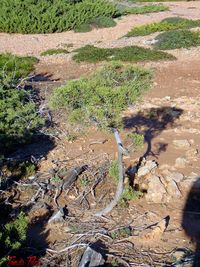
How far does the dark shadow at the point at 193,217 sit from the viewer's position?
254 inches

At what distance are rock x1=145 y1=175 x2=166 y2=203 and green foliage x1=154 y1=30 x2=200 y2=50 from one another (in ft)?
30.8

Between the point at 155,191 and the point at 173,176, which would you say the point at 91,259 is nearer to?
the point at 155,191

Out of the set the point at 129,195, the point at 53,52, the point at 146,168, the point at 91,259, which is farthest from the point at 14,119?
the point at 53,52

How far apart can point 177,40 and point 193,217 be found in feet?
34.6

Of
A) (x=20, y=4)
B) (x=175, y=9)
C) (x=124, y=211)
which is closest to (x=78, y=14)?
(x=20, y=4)

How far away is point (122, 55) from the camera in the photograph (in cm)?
1520

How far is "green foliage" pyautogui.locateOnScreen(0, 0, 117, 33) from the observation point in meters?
21.0

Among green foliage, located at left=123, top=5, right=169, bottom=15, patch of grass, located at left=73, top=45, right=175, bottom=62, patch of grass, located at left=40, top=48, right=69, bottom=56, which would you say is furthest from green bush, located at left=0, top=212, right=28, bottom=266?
Result: green foliage, located at left=123, top=5, right=169, bottom=15

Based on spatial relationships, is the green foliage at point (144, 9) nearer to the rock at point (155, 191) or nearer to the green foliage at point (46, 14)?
the green foliage at point (46, 14)

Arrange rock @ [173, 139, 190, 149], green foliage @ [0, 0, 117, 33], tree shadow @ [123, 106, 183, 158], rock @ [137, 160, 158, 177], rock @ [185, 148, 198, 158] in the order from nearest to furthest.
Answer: rock @ [137, 160, 158, 177] → rock @ [185, 148, 198, 158] → rock @ [173, 139, 190, 149] → tree shadow @ [123, 106, 183, 158] → green foliage @ [0, 0, 117, 33]

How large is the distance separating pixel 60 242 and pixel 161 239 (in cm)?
124

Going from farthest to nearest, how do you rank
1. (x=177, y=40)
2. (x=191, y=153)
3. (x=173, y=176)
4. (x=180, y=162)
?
(x=177, y=40)
(x=191, y=153)
(x=180, y=162)
(x=173, y=176)

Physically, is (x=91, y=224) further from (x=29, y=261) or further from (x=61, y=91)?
(x=61, y=91)

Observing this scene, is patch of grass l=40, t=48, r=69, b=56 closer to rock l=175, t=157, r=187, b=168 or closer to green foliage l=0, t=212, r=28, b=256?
rock l=175, t=157, r=187, b=168
